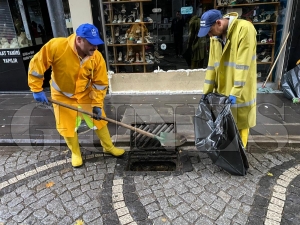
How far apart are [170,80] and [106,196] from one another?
11.7 feet

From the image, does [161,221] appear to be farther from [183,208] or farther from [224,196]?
[224,196]

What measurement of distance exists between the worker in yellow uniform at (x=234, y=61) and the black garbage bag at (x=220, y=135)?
0.56ft

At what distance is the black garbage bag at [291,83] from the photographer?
5008mm

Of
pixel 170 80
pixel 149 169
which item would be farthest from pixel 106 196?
pixel 170 80

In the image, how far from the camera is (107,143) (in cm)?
356

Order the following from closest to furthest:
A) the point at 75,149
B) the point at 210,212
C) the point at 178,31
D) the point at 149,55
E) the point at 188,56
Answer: the point at 210,212 → the point at 75,149 → the point at 178,31 → the point at 188,56 → the point at 149,55

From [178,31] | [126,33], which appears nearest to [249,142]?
[178,31]

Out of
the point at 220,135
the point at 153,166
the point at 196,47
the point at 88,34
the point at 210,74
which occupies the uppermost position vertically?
the point at 88,34

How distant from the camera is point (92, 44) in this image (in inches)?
106

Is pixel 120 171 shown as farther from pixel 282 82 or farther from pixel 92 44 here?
pixel 282 82

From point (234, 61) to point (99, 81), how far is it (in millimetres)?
1634

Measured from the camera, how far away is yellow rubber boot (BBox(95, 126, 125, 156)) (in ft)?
11.5

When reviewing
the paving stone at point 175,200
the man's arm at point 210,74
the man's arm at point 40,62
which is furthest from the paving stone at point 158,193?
the man's arm at point 40,62

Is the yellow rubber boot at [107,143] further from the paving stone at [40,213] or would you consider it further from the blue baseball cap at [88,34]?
the blue baseball cap at [88,34]
